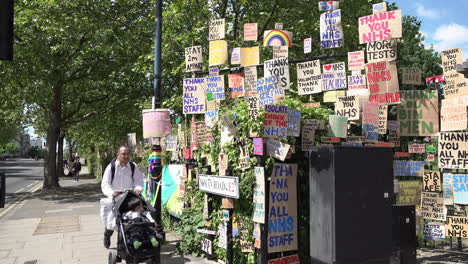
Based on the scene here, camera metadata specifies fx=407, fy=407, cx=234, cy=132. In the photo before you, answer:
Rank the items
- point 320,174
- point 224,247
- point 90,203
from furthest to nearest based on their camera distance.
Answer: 1. point 90,203
2. point 224,247
3. point 320,174

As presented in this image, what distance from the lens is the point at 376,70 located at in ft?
22.3

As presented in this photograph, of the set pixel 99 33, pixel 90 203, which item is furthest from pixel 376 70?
pixel 99 33

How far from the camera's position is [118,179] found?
6883 millimetres

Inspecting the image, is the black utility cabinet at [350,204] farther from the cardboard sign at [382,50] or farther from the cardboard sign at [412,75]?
the cardboard sign at [412,75]

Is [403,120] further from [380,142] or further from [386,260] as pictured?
[386,260]

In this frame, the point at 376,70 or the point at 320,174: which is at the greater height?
Answer: the point at 376,70

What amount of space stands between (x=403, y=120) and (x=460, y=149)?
1.00 m

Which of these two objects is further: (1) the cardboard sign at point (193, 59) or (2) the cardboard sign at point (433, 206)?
(1) the cardboard sign at point (193, 59)

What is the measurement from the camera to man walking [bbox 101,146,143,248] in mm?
6712

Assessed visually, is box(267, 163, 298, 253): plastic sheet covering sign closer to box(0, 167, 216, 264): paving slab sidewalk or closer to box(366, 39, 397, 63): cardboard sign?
box(0, 167, 216, 264): paving slab sidewalk

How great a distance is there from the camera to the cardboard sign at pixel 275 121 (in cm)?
561

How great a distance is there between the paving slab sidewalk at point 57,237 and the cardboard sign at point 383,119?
369 centimetres

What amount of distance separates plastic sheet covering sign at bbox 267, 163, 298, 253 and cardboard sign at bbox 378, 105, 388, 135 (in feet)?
6.20

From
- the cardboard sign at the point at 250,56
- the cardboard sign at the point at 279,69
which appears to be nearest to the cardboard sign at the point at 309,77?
the cardboard sign at the point at 250,56
